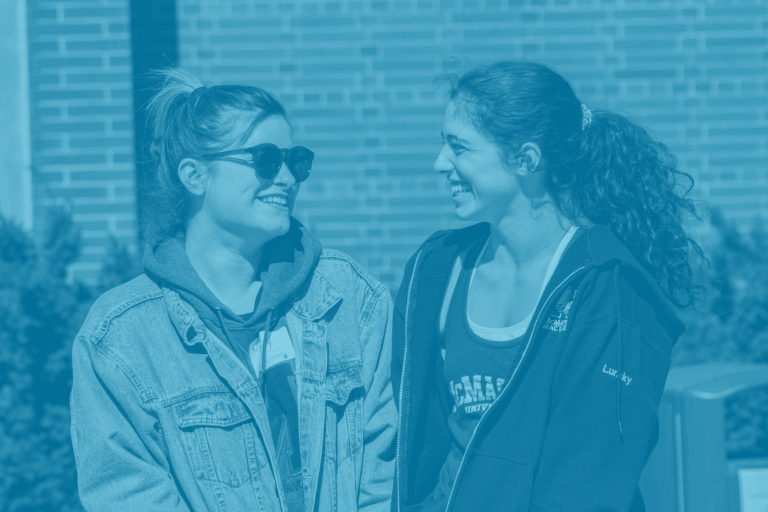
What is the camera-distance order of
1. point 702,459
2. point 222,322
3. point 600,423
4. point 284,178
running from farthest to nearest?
point 702,459 < point 284,178 < point 222,322 < point 600,423

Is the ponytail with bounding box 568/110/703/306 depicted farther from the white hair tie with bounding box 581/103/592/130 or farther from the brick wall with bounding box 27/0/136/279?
the brick wall with bounding box 27/0/136/279

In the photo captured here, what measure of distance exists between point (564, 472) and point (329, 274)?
922mm

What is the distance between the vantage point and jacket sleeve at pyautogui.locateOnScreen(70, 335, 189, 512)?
2197 millimetres

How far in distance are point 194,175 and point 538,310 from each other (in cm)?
107

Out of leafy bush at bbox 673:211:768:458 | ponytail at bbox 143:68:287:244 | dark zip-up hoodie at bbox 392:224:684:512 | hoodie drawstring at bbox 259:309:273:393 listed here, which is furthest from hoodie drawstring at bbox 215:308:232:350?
leafy bush at bbox 673:211:768:458

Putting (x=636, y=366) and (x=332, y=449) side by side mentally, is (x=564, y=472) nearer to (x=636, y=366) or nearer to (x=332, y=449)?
(x=636, y=366)

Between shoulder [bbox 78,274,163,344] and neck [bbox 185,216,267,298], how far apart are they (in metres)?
0.15

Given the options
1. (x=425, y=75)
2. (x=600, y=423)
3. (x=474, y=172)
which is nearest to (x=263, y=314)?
(x=474, y=172)

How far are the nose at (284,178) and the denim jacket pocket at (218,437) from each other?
2.01ft

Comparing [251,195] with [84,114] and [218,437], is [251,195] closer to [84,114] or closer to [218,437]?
[218,437]

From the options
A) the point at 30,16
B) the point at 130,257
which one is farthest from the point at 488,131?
the point at 30,16

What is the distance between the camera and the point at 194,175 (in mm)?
2514

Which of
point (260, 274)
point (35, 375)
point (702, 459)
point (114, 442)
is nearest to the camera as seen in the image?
point (114, 442)

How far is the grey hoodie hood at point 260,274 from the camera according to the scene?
2357 millimetres
